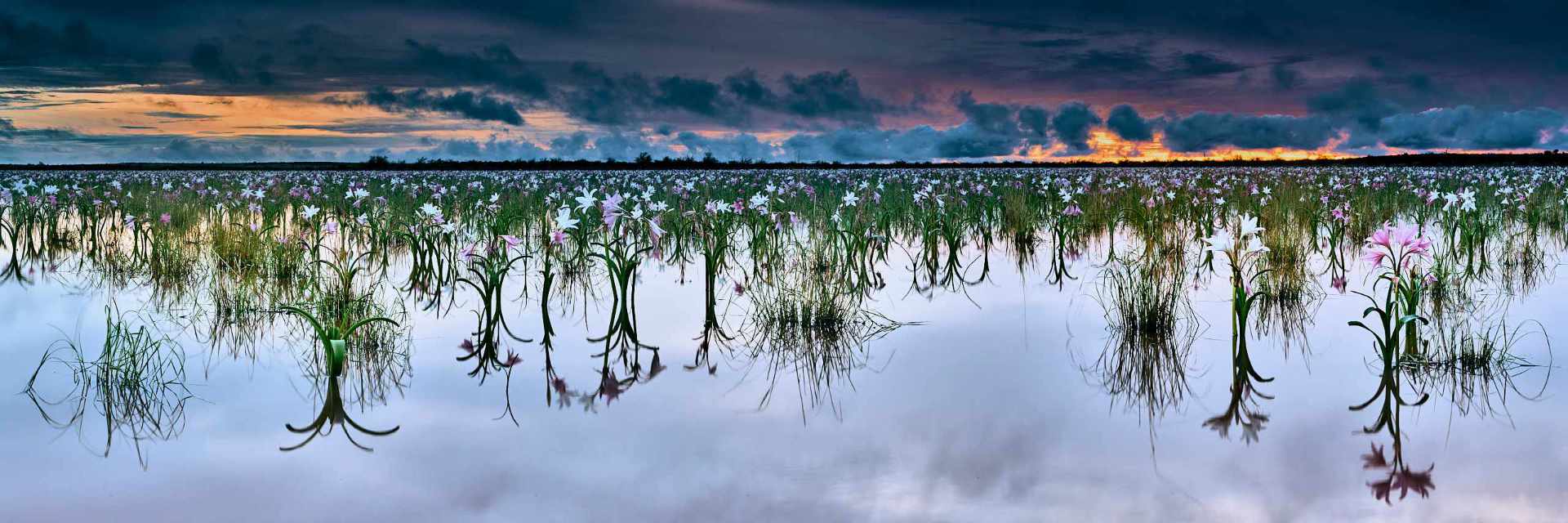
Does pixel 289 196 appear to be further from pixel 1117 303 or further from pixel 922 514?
pixel 922 514

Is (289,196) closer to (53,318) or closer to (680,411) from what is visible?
(53,318)

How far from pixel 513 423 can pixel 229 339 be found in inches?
98.5

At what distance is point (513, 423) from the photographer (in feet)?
11.5

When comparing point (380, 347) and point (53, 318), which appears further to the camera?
point (53, 318)

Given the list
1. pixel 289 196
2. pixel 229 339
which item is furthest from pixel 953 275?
→ pixel 289 196

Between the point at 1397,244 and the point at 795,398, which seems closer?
the point at 795,398

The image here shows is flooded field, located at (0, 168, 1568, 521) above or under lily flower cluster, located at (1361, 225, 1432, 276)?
under

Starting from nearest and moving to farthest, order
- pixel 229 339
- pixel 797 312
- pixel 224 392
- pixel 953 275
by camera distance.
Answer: pixel 224 392 < pixel 229 339 < pixel 797 312 < pixel 953 275

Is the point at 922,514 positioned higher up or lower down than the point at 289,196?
lower down

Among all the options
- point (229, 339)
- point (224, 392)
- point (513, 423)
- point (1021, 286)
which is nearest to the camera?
point (513, 423)

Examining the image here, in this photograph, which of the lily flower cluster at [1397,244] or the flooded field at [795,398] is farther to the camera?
the lily flower cluster at [1397,244]

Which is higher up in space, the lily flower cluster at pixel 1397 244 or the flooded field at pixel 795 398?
the lily flower cluster at pixel 1397 244

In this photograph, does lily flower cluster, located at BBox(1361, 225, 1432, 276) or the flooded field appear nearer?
the flooded field

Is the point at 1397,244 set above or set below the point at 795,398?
above
